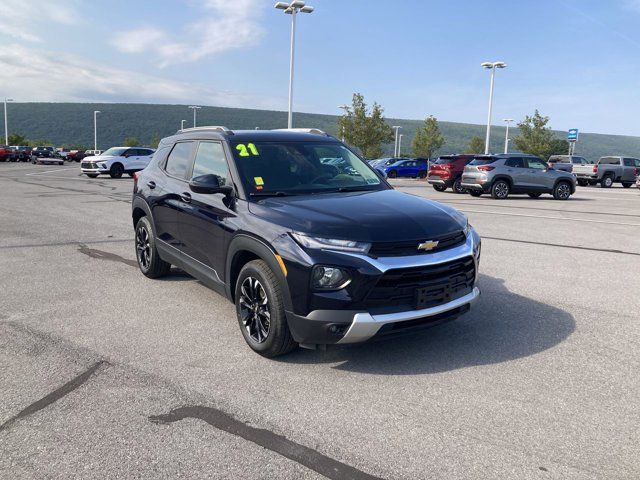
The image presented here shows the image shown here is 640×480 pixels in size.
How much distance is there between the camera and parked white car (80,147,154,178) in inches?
1126

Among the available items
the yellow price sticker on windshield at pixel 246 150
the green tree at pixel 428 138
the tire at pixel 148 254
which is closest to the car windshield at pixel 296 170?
the yellow price sticker on windshield at pixel 246 150

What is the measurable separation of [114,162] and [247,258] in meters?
27.1

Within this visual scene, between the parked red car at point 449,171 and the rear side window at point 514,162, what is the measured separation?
85.0 inches

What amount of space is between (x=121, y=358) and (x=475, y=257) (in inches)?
112

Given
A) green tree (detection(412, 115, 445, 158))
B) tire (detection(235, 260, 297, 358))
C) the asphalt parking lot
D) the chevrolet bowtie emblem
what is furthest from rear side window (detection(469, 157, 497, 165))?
green tree (detection(412, 115, 445, 158))

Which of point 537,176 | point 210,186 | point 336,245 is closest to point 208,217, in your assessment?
point 210,186

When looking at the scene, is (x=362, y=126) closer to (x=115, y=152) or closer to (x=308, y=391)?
(x=115, y=152)

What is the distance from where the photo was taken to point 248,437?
298 centimetres

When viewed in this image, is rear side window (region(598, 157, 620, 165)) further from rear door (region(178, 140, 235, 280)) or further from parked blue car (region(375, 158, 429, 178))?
rear door (region(178, 140, 235, 280))

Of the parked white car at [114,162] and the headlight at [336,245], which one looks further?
the parked white car at [114,162]

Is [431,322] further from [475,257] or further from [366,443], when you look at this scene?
[366,443]

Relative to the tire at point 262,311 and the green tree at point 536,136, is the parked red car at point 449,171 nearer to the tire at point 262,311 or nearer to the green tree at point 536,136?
the tire at point 262,311

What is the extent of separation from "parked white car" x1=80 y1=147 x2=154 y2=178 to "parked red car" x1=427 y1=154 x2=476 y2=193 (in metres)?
15.5

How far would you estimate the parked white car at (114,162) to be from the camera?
93.9ft
